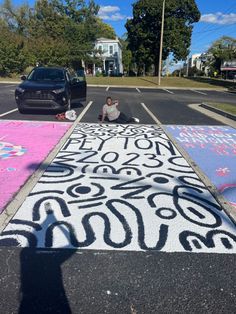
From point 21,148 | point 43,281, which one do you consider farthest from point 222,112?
point 43,281

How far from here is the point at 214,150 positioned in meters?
7.21

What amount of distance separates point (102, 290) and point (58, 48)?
43.9 metres

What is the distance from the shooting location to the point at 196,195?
181 inches

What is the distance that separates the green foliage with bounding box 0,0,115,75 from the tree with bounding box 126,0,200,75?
32.7 ft

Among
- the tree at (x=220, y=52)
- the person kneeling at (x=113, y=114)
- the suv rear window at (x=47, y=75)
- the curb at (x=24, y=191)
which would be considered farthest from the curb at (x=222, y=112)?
the tree at (x=220, y=52)

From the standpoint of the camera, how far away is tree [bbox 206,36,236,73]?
65.6 meters

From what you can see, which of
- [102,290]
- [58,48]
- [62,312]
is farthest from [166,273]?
[58,48]

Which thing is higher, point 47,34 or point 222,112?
point 47,34

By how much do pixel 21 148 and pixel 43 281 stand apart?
14.7 feet

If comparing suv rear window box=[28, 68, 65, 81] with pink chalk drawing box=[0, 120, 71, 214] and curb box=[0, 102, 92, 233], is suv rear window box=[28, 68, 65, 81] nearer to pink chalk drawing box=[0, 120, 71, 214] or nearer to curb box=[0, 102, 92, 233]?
pink chalk drawing box=[0, 120, 71, 214]

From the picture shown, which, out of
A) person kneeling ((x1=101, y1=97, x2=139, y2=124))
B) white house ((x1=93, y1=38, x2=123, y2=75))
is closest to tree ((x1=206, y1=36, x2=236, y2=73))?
white house ((x1=93, y1=38, x2=123, y2=75))

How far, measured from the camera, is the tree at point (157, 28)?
4603 centimetres

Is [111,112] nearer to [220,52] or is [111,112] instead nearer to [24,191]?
[24,191]

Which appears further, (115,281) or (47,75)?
(47,75)
